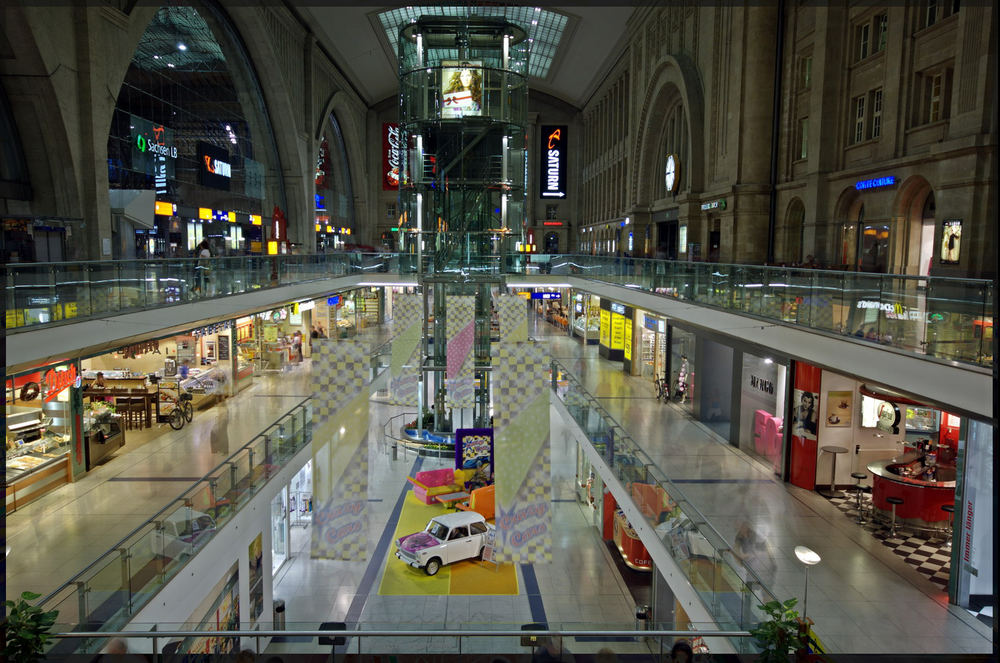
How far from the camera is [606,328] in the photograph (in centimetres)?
2641

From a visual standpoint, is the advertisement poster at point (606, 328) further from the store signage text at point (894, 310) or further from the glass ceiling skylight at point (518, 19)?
the store signage text at point (894, 310)

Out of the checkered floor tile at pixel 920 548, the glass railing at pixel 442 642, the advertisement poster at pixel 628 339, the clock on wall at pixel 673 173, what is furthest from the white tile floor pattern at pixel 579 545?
the clock on wall at pixel 673 173

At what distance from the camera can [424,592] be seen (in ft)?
39.4

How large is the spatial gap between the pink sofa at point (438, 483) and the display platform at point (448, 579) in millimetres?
1145

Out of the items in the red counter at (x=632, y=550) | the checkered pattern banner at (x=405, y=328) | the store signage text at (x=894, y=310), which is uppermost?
the store signage text at (x=894, y=310)

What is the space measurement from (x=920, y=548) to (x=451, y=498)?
29.1 ft

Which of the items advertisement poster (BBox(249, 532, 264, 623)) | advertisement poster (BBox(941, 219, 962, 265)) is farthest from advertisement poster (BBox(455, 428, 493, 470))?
advertisement poster (BBox(941, 219, 962, 265))

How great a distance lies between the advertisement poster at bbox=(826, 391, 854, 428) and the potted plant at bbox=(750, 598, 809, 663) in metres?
6.98

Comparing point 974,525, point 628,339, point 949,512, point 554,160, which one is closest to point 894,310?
point 974,525

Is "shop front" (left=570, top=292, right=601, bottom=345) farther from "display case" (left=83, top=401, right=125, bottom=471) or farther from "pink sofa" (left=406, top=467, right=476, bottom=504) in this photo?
"display case" (left=83, top=401, right=125, bottom=471)

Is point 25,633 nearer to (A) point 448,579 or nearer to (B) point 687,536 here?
(B) point 687,536

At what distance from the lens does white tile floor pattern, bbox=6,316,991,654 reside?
7.45 metres

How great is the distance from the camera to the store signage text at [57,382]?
11.5 metres

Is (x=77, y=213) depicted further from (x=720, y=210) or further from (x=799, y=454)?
(x=720, y=210)
